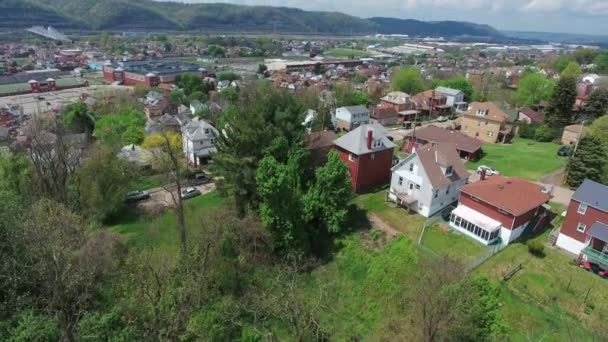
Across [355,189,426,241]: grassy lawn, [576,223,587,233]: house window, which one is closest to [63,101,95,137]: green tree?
[355,189,426,241]: grassy lawn

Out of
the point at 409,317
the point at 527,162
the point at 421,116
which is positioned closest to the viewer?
the point at 409,317

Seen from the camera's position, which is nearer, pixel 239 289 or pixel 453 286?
pixel 453 286

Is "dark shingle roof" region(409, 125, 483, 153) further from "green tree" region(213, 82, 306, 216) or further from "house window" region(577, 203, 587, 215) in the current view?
"green tree" region(213, 82, 306, 216)

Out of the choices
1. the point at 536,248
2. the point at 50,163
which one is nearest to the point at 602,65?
the point at 536,248

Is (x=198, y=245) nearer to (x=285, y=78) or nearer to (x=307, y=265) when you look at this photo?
(x=307, y=265)

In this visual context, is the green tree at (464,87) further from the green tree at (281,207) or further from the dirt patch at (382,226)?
the green tree at (281,207)

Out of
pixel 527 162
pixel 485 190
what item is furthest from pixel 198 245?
pixel 527 162
